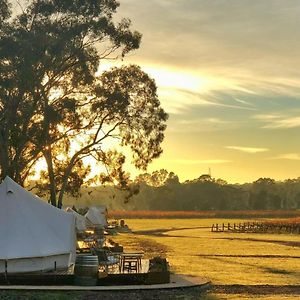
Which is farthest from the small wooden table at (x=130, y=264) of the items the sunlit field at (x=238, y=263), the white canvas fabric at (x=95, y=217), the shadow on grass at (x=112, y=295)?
the white canvas fabric at (x=95, y=217)

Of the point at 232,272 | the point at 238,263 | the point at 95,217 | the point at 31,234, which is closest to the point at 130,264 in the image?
the point at 31,234

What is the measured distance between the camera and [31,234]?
25500 mm

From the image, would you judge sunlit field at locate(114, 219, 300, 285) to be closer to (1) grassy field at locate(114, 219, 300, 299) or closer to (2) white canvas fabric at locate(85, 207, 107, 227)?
(1) grassy field at locate(114, 219, 300, 299)

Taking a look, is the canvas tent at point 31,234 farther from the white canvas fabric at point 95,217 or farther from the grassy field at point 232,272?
the white canvas fabric at point 95,217

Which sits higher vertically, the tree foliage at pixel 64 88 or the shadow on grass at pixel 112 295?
the tree foliage at pixel 64 88

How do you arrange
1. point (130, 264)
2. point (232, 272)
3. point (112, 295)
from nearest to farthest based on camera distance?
1. point (112, 295)
2. point (130, 264)
3. point (232, 272)

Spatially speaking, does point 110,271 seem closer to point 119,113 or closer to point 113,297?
point 113,297

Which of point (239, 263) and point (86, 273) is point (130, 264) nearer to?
point (86, 273)

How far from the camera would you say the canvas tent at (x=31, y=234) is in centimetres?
2478

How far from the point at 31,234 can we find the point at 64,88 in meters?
16.3

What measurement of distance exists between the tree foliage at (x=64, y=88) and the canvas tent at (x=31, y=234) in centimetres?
966

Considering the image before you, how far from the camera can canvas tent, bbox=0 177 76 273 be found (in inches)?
976

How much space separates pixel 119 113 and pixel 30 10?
7.89m

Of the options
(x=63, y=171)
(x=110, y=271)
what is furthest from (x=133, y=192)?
(x=110, y=271)
